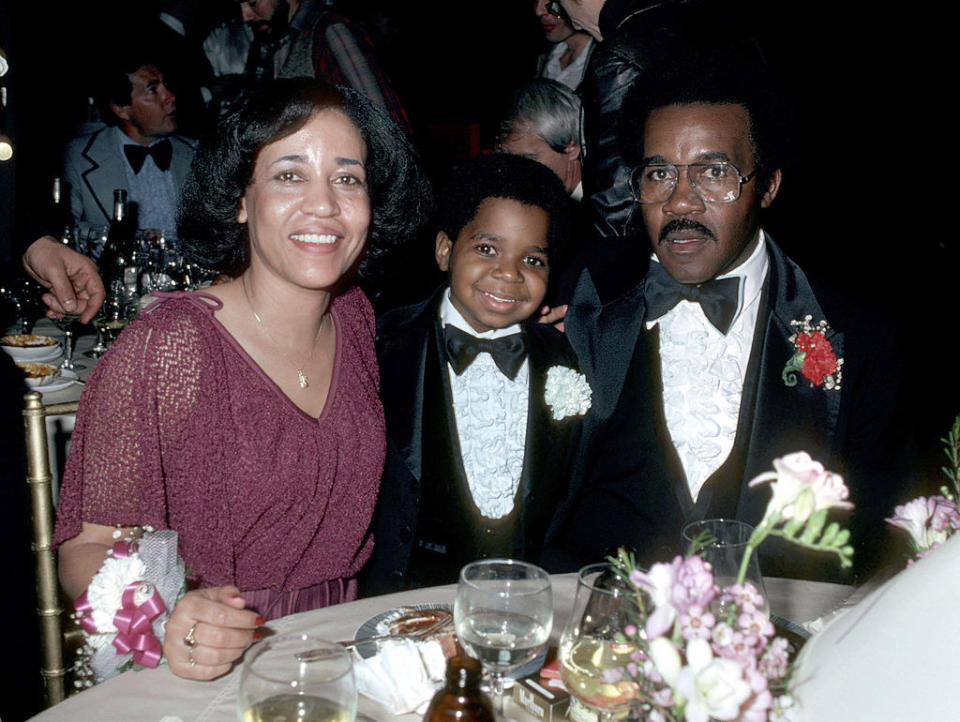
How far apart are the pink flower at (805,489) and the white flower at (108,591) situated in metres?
1.11

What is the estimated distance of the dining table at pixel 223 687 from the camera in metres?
1.25

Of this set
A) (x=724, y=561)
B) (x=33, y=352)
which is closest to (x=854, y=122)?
(x=33, y=352)

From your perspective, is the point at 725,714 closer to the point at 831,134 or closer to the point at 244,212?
the point at 244,212

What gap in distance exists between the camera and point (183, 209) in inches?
88.9

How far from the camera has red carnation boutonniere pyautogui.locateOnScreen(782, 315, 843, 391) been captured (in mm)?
2395

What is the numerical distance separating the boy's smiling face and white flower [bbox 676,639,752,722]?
1822 mm

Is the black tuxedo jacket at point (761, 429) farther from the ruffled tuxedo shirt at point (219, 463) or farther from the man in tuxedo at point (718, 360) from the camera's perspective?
the ruffled tuxedo shirt at point (219, 463)

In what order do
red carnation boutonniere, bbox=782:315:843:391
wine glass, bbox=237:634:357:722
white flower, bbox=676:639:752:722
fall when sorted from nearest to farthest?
white flower, bbox=676:639:752:722, wine glass, bbox=237:634:357:722, red carnation boutonniere, bbox=782:315:843:391

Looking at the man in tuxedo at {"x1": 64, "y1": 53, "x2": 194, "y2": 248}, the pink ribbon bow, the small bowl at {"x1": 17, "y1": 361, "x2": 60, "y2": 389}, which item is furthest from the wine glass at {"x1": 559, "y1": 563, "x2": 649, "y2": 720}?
the man in tuxedo at {"x1": 64, "y1": 53, "x2": 194, "y2": 248}

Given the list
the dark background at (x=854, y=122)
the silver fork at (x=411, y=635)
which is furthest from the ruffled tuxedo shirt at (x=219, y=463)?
the dark background at (x=854, y=122)

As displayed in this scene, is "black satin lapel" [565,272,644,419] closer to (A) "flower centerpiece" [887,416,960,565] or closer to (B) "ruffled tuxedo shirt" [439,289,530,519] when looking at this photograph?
(B) "ruffled tuxedo shirt" [439,289,530,519]

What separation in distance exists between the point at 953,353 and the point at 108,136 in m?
7.11

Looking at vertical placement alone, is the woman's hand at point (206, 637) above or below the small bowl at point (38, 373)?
below

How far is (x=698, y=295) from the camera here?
8.25 ft
